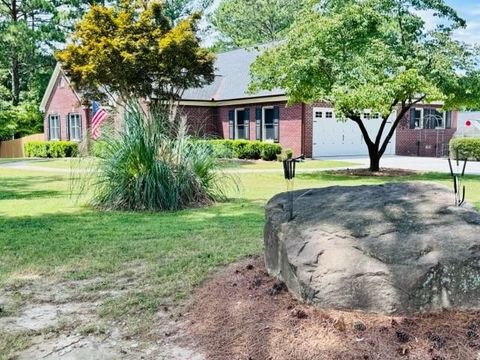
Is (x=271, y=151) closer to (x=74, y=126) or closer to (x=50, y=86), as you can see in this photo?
(x=74, y=126)

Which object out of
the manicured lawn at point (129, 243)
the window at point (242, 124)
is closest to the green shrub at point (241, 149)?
the window at point (242, 124)

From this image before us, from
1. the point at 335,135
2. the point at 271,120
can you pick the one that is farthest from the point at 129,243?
the point at 335,135

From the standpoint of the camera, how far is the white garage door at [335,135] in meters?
23.2

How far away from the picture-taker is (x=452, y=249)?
318cm

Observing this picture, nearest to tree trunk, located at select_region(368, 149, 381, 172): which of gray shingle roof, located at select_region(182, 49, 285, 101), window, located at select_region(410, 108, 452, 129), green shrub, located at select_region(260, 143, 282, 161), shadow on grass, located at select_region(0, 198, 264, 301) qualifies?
green shrub, located at select_region(260, 143, 282, 161)

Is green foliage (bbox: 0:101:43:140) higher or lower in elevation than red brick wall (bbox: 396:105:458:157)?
higher

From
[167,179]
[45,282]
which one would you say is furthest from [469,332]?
[167,179]

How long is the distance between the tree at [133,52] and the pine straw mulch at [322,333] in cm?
1421

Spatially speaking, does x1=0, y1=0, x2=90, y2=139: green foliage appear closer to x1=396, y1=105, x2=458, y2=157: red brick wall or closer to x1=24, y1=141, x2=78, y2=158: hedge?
x1=24, y1=141, x2=78, y2=158: hedge

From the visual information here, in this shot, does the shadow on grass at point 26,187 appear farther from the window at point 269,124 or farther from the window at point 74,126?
the window at point 74,126

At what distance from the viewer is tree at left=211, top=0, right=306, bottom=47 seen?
138 ft

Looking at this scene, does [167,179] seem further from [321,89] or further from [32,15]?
[32,15]

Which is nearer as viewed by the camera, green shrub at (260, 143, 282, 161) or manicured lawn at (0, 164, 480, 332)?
manicured lawn at (0, 164, 480, 332)

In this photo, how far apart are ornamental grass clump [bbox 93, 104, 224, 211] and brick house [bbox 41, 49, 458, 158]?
11280 millimetres
